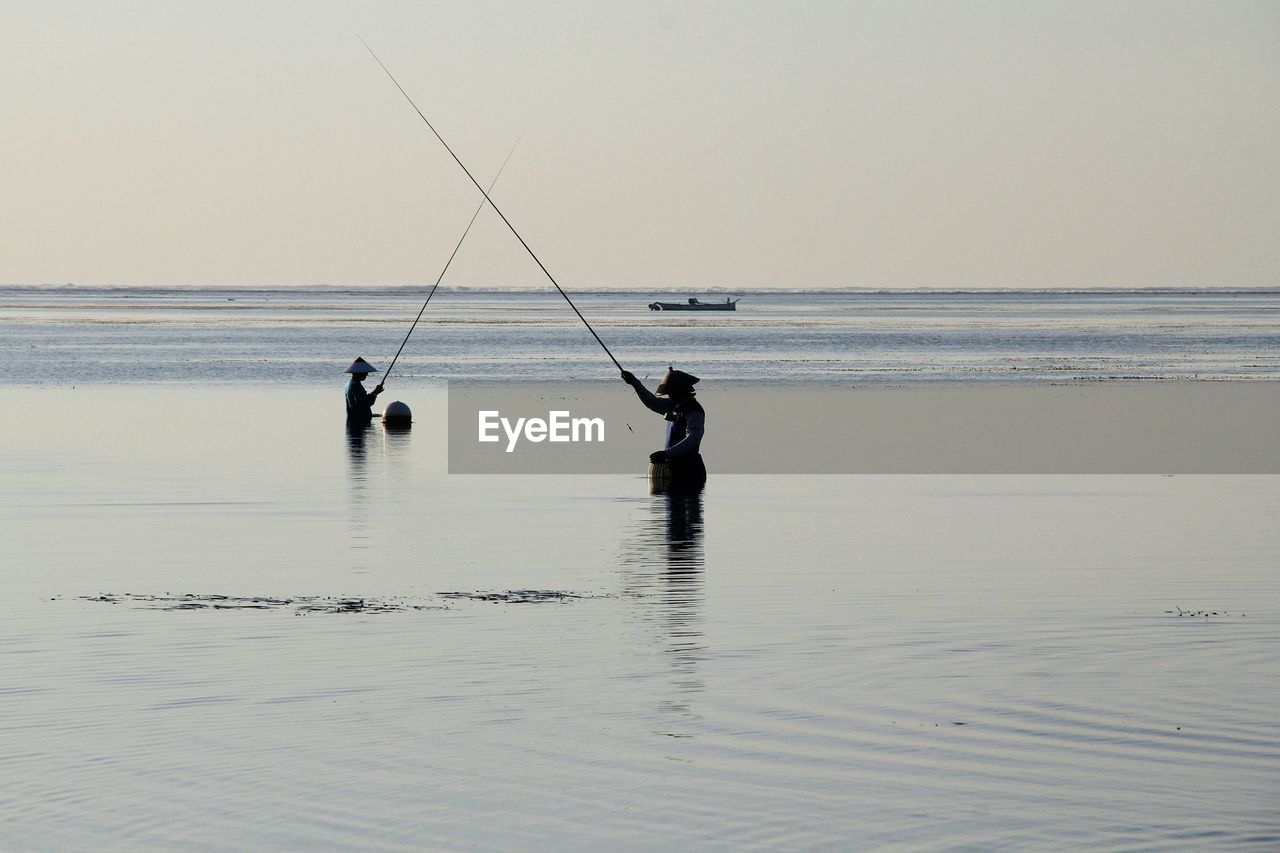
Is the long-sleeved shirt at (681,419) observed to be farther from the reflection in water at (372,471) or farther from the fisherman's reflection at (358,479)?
the fisherman's reflection at (358,479)

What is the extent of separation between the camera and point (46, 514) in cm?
1709

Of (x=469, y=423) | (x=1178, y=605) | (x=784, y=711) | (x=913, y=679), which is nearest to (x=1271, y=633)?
(x=1178, y=605)

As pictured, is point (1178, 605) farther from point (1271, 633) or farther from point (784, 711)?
point (784, 711)

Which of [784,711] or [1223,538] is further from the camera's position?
[1223,538]

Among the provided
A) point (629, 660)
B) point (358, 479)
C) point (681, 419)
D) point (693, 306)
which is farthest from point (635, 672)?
point (693, 306)

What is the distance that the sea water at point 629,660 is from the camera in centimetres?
746

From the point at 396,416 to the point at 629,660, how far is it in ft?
60.9

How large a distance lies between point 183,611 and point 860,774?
5431 mm

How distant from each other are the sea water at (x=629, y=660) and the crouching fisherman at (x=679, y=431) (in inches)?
17.8

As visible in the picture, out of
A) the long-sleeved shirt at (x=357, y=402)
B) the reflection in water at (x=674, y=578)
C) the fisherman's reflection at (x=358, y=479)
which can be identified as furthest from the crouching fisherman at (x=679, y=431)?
the long-sleeved shirt at (x=357, y=402)

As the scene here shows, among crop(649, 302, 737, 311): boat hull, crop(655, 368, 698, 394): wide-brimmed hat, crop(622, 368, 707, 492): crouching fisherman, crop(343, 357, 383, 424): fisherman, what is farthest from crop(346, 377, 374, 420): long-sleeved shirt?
crop(649, 302, 737, 311): boat hull

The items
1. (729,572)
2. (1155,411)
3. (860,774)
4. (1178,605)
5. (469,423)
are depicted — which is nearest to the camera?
(860,774)

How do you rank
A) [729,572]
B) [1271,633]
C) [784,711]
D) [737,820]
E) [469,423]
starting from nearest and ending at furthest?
[737,820] < [784,711] < [1271,633] < [729,572] < [469,423]

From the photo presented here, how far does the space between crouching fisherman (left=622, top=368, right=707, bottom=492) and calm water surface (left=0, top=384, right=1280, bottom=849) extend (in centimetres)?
41
